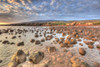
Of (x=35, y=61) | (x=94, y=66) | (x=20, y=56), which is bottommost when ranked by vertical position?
(x=94, y=66)

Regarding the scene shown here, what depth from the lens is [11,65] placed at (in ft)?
15.4

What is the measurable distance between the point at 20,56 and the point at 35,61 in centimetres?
161

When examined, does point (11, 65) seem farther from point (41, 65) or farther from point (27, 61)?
point (41, 65)

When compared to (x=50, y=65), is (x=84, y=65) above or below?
above

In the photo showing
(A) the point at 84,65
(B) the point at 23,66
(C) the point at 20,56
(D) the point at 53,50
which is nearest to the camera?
(A) the point at 84,65

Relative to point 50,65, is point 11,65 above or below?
above

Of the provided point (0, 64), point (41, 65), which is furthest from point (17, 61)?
point (41, 65)

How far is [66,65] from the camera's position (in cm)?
509

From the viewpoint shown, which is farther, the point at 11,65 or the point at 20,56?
the point at 20,56

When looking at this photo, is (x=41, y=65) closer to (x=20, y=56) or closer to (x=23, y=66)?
(x=23, y=66)

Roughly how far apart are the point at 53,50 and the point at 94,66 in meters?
4.56

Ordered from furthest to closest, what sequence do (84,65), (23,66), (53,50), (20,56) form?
(53,50), (20,56), (23,66), (84,65)

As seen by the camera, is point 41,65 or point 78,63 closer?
point 78,63

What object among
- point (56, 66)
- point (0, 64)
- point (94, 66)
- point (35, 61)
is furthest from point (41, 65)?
point (94, 66)
